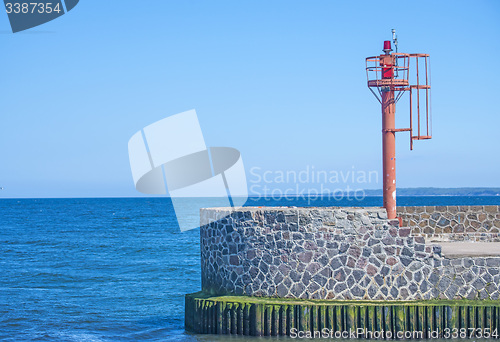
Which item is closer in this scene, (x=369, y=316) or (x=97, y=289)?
(x=369, y=316)

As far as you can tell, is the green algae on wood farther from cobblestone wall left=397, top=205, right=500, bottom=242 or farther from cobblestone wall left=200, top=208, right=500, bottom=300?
cobblestone wall left=397, top=205, right=500, bottom=242

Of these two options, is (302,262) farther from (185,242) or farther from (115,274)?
(185,242)

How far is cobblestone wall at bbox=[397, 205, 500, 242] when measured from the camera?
1608 centimetres

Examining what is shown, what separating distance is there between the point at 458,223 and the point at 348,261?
481 centimetres

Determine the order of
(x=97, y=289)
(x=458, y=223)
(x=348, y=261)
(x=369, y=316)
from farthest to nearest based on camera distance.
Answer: (x=97, y=289), (x=458, y=223), (x=348, y=261), (x=369, y=316)

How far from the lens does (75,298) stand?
2075cm

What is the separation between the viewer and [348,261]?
1274 cm

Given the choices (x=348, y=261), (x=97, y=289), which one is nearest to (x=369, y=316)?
(x=348, y=261)

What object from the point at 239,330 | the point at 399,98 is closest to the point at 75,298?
the point at 239,330

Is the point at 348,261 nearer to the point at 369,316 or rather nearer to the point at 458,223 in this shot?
the point at 369,316

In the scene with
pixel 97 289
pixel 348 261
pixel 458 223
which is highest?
pixel 458 223

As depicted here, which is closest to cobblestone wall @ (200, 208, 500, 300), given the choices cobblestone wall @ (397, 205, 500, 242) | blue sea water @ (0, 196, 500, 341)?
blue sea water @ (0, 196, 500, 341)

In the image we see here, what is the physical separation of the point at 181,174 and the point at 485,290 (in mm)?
Result: 7608

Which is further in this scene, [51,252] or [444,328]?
[51,252]
